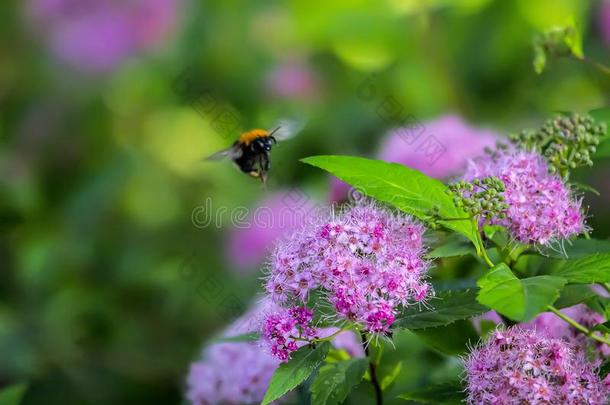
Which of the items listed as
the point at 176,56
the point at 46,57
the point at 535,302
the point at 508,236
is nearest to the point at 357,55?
the point at 176,56

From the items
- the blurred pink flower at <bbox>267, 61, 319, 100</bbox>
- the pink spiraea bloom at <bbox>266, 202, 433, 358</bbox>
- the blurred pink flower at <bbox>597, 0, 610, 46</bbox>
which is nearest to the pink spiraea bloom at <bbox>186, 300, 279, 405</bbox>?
the pink spiraea bloom at <bbox>266, 202, 433, 358</bbox>

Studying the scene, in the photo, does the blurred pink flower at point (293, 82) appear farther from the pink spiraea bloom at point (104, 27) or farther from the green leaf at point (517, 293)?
the green leaf at point (517, 293)

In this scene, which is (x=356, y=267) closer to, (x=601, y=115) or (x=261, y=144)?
(x=601, y=115)

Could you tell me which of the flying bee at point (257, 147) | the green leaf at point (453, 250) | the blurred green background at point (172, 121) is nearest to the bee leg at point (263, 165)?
the flying bee at point (257, 147)

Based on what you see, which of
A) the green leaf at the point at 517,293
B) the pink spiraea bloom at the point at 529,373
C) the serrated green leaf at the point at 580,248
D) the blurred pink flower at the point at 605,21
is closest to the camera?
the green leaf at the point at 517,293

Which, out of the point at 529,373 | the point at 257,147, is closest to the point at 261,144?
the point at 257,147

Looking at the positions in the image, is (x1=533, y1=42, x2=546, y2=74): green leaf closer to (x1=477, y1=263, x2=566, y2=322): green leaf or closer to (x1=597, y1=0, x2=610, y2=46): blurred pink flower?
(x1=477, y1=263, x2=566, y2=322): green leaf

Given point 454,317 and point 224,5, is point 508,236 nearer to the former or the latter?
point 454,317
